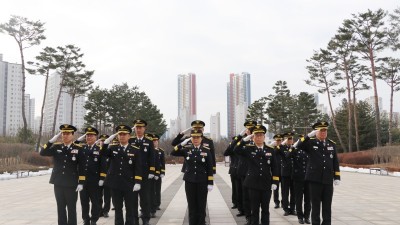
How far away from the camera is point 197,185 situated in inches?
265

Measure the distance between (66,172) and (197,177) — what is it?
216 centimetres

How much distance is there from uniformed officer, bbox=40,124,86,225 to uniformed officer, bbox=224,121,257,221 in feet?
8.99

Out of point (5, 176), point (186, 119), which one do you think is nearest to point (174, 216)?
point (5, 176)

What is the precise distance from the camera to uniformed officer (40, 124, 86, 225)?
631 cm

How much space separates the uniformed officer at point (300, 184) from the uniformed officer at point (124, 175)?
3.16 meters

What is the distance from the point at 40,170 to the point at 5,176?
549 cm

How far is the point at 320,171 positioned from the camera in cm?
668

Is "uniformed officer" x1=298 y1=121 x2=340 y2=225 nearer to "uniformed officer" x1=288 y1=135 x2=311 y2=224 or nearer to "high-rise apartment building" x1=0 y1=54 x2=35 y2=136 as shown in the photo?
"uniformed officer" x1=288 y1=135 x2=311 y2=224

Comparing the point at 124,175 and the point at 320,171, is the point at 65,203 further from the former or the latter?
the point at 320,171

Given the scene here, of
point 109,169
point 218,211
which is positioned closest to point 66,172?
point 109,169

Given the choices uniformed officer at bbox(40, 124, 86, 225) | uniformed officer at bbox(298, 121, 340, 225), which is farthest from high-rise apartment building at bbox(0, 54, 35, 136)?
uniformed officer at bbox(298, 121, 340, 225)

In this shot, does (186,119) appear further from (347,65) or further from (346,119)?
(347,65)

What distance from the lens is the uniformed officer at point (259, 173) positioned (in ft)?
21.8

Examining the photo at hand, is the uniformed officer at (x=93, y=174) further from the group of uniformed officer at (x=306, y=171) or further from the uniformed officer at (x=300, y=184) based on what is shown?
the uniformed officer at (x=300, y=184)
